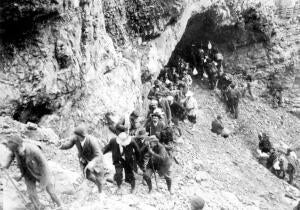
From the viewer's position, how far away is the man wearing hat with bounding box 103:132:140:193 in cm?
679

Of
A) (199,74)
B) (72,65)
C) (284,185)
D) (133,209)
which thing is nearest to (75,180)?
(133,209)

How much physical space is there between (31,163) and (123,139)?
1.93 m

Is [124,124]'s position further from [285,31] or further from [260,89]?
[285,31]

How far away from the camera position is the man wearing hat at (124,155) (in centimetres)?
679

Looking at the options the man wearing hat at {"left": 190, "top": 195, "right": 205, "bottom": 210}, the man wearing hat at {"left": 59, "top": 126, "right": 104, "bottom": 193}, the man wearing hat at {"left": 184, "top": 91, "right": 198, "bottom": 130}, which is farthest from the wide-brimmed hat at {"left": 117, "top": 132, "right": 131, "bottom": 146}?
the man wearing hat at {"left": 184, "top": 91, "right": 198, "bottom": 130}

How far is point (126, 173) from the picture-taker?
7.16 m

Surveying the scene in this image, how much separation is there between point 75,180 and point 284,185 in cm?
772

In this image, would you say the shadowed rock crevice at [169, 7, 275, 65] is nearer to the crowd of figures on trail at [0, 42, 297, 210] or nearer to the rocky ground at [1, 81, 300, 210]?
the rocky ground at [1, 81, 300, 210]

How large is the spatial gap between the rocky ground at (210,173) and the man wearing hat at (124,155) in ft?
0.85

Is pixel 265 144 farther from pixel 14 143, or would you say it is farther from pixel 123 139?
pixel 14 143

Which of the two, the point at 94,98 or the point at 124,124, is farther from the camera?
the point at 94,98

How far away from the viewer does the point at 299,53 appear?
19.8m

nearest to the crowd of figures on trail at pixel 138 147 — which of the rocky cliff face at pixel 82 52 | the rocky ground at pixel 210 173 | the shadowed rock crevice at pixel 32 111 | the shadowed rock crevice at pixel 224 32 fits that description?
the rocky ground at pixel 210 173

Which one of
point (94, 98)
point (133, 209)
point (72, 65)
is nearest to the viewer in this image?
point (133, 209)
